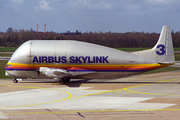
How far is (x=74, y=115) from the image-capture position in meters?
18.2

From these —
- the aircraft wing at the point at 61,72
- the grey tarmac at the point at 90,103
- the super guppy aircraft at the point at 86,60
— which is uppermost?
the super guppy aircraft at the point at 86,60

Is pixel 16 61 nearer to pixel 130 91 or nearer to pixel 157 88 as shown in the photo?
pixel 130 91

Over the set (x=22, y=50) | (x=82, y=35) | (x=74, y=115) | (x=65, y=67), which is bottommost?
(x=74, y=115)

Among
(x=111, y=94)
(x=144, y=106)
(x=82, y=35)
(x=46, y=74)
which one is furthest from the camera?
(x=82, y=35)

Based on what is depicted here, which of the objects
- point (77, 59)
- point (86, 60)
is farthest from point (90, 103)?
point (77, 59)

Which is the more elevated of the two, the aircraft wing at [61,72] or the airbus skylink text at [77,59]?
the airbus skylink text at [77,59]

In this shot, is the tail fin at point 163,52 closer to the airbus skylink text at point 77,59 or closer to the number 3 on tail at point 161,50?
the number 3 on tail at point 161,50

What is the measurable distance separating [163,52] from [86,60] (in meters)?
9.54

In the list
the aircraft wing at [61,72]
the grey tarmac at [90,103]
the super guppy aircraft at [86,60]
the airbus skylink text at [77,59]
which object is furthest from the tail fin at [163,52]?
the aircraft wing at [61,72]

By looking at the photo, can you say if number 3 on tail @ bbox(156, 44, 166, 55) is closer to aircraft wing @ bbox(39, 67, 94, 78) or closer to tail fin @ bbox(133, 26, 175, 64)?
tail fin @ bbox(133, 26, 175, 64)

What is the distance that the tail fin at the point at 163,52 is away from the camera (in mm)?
33281

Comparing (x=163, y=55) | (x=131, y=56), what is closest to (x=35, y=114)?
(x=131, y=56)

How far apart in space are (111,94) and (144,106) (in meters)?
5.78

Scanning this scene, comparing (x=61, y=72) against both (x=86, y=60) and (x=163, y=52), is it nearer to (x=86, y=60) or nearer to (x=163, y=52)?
(x=86, y=60)
